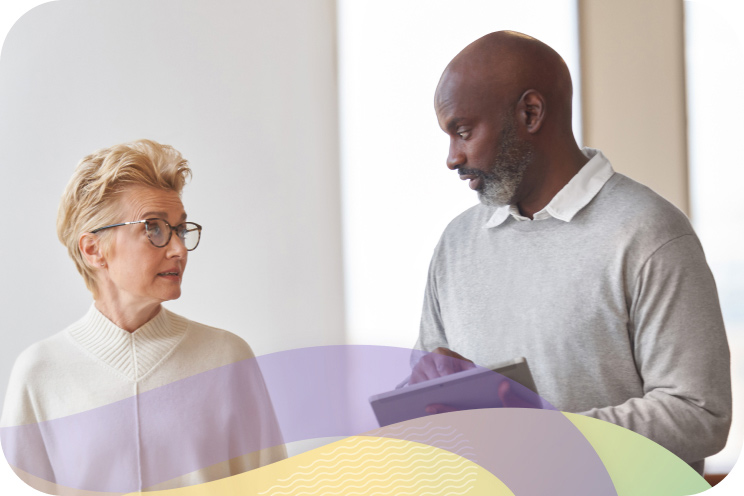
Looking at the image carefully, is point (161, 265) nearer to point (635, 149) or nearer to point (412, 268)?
point (412, 268)

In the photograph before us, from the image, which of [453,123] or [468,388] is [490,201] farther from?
[468,388]

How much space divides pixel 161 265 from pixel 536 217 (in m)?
0.74

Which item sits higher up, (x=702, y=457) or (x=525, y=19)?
(x=525, y=19)

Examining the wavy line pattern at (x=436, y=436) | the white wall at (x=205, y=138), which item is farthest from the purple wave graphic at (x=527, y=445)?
the white wall at (x=205, y=138)

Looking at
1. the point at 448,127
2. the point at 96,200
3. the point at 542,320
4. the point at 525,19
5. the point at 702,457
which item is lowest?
the point at 702,457

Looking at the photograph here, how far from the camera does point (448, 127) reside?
4.79ft

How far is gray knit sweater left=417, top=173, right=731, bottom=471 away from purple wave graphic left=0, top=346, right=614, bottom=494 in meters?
0.09

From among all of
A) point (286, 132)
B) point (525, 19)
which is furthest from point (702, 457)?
point (286, 132)

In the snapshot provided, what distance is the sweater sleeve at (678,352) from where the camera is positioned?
1300mm

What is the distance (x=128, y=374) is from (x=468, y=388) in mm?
659

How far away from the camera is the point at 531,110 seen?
1395mm
